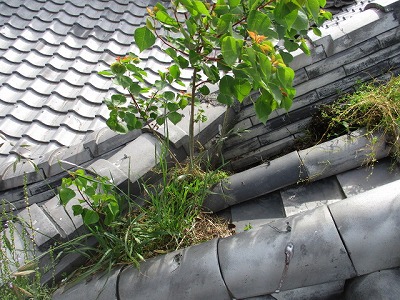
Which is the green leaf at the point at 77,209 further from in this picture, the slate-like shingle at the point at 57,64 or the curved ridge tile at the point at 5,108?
the curved ridge tile at the point at 5,108

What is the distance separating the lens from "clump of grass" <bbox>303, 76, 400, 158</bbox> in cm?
276

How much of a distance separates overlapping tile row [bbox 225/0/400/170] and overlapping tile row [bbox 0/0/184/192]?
114 centimetres

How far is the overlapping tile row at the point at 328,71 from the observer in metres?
3.11

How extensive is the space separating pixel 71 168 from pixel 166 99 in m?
0.97

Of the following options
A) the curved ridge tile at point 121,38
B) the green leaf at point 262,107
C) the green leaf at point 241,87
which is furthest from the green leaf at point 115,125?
the curved ridge tile at point 121,38

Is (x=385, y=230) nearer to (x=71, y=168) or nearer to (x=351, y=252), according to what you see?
(x=351, y=252)

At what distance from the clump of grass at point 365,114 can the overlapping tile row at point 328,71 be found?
0.10 metres

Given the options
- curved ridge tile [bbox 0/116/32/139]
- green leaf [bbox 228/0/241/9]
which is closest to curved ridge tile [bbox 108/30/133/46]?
curved ridge tile [bbox 0/116/32/139]

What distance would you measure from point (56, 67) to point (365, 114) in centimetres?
286

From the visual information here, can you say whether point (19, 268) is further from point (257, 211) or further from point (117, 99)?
point (257, 211)

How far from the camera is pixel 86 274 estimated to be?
8.18 ft

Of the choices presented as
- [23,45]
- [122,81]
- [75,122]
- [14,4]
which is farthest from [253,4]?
[14,4]

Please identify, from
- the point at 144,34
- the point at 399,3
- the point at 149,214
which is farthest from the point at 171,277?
the point at 399,3

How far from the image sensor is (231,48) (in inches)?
76.5
